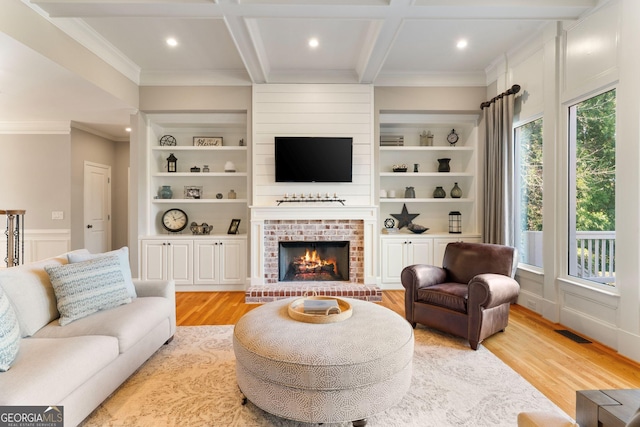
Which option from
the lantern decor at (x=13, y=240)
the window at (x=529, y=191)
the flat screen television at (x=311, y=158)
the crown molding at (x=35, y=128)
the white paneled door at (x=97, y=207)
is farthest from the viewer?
the white paneled door at (x=97, y=207)

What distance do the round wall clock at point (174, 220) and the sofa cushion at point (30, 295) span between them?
2.60m

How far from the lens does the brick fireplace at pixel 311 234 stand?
14.1ft

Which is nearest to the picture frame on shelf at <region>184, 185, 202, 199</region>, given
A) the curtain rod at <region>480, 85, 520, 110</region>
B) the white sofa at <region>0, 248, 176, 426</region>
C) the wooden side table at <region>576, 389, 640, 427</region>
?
the white sofa at <region>0, 248, 176, 426</region>

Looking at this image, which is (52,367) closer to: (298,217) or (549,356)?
(298,217)

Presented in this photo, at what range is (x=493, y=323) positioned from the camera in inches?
109

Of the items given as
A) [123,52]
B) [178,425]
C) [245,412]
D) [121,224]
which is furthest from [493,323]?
[121,224]

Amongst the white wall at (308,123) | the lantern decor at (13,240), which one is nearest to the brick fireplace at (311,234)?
the white wall at (308,123)

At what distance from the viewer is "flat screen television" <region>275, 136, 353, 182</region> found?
4316mm

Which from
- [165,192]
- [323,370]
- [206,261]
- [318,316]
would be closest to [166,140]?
[165,192]

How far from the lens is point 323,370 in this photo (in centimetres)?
152

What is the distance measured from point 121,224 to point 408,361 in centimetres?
658

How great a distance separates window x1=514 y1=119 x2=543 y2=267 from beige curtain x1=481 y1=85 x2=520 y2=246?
14cm

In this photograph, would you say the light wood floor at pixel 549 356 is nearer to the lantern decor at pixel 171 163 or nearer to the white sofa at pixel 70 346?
the white sofa at pixel 70 346

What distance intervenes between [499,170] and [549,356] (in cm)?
231
